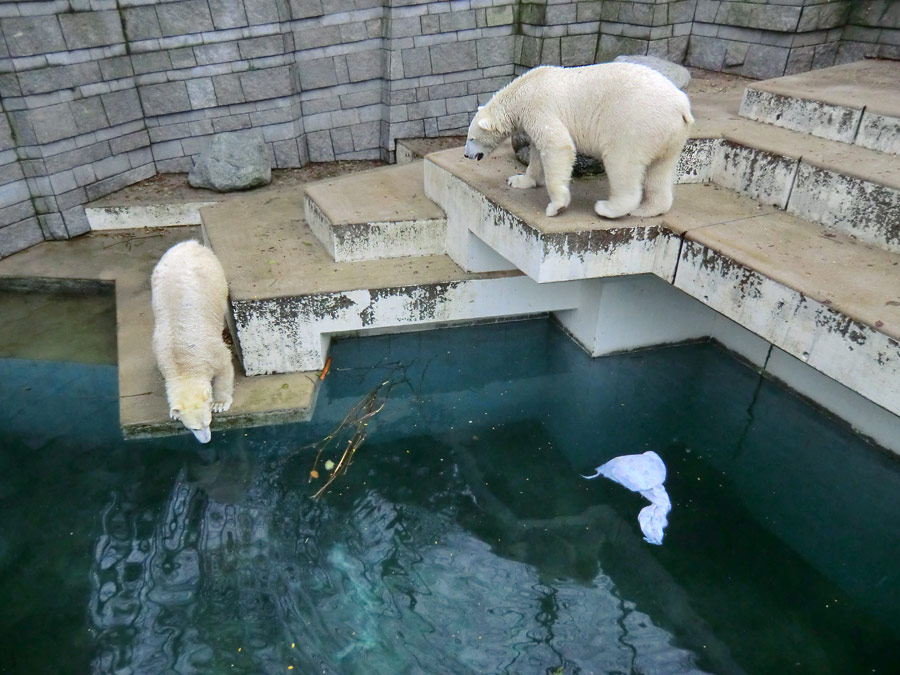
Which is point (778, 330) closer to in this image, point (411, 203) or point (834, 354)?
point (834, 354)

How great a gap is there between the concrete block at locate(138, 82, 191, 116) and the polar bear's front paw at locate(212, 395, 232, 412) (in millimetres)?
4932

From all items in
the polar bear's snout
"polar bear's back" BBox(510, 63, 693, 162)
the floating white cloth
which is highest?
"polar bear's back" BBox(510, 63, 693, 162)

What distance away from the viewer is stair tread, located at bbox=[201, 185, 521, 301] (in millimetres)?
5707

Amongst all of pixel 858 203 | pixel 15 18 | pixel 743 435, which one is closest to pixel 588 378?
pixel 743 435

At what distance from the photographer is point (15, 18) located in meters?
6.78

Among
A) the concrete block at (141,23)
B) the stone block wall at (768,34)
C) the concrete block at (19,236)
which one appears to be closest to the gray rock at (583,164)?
the stone block wall at (768,34)

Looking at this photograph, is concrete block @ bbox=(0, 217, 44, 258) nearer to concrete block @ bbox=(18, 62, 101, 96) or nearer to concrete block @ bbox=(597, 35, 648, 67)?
concrete block @ bbox=(18, 62, 101, 96)

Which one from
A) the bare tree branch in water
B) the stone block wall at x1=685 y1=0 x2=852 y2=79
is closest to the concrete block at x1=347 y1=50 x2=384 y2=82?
the stone block wall at x1=685 y1=0 x2=852 y2=79

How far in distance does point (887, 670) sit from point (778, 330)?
204 cm

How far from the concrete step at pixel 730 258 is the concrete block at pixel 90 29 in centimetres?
460

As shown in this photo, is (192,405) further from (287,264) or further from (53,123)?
(53,123)

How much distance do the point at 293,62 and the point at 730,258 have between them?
21.9 ft

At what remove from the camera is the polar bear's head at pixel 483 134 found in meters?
4.96

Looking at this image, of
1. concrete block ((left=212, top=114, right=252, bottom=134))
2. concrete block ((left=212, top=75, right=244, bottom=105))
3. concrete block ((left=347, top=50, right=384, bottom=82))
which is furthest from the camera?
concrete block ((left=347, top=50, right=384, bottom=82))
